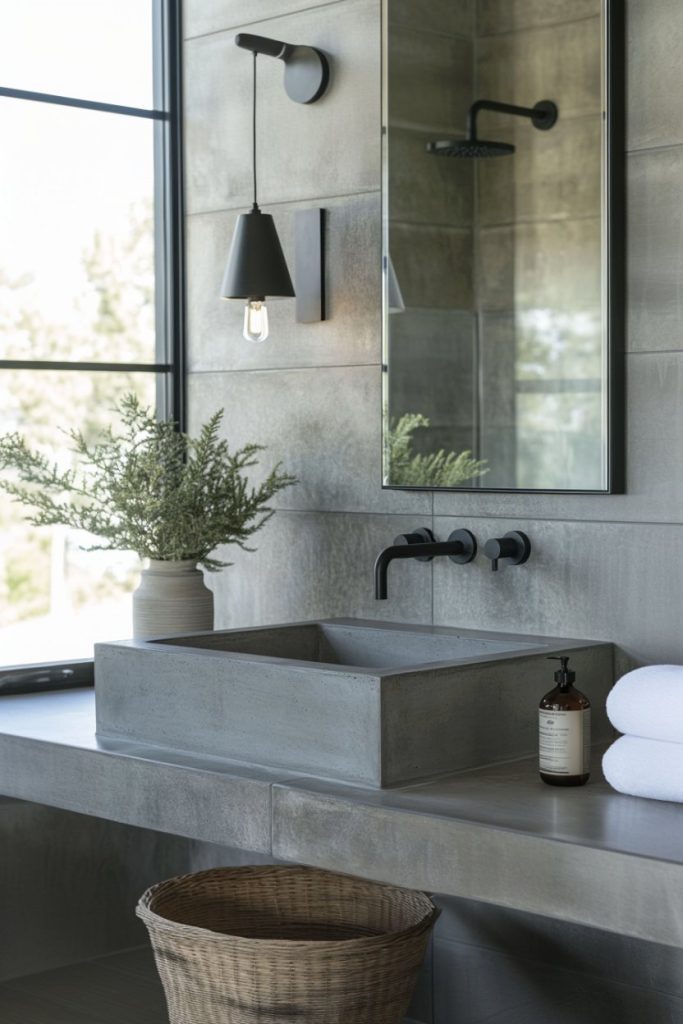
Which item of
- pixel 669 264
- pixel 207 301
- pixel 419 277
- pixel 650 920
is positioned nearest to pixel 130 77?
pixel 207 301

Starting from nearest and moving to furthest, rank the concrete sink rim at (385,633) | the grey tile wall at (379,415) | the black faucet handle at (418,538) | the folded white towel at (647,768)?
the folded white towel at (647,768) < the concrete sink rim at (385,633) < the grey tile wall at (379,415) < the black faucet handle at (418,538)

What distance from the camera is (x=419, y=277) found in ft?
9.85

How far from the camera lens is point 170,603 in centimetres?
318

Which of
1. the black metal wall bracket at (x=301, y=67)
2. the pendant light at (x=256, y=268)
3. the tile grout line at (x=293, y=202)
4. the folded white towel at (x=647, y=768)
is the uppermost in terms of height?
the black metal wall bracket at (x=301, y=67)

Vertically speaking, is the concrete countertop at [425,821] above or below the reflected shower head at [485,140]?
below

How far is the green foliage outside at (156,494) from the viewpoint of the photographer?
320 cm

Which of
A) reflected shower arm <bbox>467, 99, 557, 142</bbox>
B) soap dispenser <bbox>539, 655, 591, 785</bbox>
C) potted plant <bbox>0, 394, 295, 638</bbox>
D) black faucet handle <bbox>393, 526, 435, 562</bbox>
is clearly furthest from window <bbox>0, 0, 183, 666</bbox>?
soap dispenser <bbox>539, 655, 591, 785</bbox>

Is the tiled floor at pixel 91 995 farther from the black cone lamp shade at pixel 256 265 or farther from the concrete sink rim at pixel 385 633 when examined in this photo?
the black cone lamp shade at pixel 256 265

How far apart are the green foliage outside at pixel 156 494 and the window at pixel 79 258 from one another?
0.60ft

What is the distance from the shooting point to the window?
3.43 meters

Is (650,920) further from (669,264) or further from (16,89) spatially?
(16,89)

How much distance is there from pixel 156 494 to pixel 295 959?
3.78 ft

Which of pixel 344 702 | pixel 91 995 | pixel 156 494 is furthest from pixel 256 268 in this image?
pixel 91 995

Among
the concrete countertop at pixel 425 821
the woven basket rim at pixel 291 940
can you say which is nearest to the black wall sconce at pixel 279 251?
the concrete countertop at pixel 425 821
